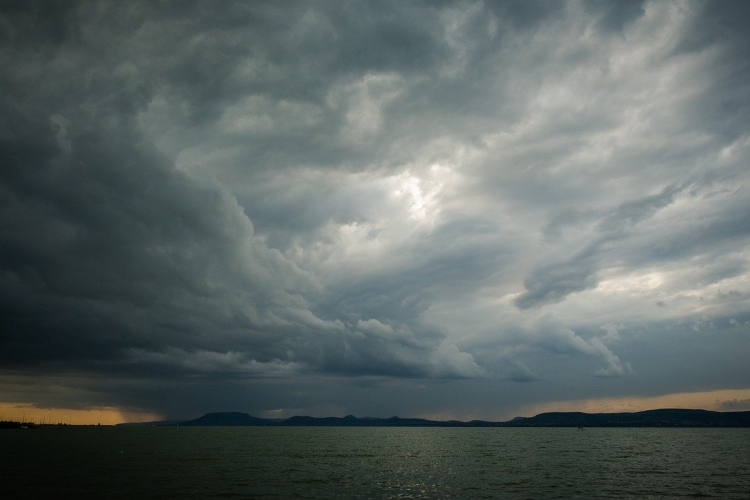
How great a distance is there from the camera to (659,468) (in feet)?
311

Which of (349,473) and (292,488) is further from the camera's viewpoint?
(349,473)

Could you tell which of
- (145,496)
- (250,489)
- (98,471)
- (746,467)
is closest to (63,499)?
(145,496)

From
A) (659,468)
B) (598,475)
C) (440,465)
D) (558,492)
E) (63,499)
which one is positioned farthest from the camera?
(440,465)

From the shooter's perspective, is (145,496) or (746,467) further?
(746,467)

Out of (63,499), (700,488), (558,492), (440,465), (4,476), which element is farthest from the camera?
(440,465)

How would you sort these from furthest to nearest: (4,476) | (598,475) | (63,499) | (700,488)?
(598,475)
(4,476)
(700,488)
(63,499)

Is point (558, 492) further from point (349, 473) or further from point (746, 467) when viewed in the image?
point (746, 467)

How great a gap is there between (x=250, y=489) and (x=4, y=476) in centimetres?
4438

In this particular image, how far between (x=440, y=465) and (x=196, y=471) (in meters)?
49.7

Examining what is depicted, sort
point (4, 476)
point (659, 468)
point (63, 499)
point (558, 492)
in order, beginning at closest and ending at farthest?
1. point (63, 499)
2. point (558, 492)
3. point (4, 476)
4. point (659, 468)

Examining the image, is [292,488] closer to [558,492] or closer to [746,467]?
[558,492]

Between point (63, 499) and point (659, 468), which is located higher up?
point (63, 499)

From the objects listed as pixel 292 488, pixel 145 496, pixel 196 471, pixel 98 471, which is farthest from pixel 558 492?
pixel 98 471

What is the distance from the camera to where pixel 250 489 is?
64.6m
